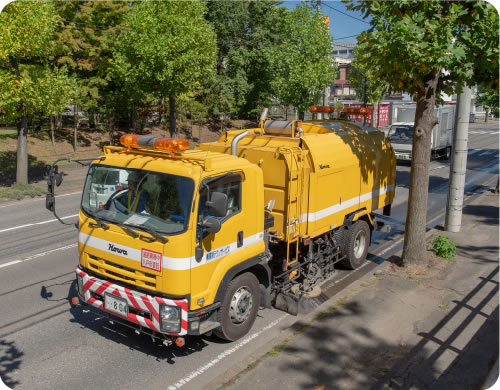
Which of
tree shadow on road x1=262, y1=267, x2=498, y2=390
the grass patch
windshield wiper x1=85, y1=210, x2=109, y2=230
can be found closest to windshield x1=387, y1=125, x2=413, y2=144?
the grass patch

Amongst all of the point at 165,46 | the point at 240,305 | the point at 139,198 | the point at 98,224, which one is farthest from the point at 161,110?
the point at 240,305

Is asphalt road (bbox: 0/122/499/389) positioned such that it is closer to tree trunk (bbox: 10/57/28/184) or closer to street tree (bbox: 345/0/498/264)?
street tree (bbox: 345/0/498/264)

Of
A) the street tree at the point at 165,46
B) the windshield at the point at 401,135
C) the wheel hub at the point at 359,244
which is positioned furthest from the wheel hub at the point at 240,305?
the windshield at the point at 401,135

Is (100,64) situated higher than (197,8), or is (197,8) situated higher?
(197,8)

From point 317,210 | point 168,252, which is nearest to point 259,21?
point 317,210

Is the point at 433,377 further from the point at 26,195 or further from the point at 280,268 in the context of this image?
the point at 26,195

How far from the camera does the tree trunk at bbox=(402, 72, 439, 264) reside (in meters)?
8.36

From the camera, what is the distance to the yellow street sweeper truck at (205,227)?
5.26m

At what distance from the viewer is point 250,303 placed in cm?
627

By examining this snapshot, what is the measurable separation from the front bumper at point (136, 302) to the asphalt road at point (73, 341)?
581 mm

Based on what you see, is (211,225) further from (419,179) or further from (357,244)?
(419,179)

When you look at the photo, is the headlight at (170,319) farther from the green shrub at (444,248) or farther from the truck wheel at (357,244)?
the green shrub at (444,248)

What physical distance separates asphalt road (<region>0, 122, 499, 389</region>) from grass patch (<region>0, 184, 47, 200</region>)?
5.75m

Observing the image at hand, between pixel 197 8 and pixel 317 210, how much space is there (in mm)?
14735
